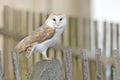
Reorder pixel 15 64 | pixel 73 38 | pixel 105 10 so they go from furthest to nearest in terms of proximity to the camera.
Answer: pixel 105 10, pixel 73 38, pixel 15 64

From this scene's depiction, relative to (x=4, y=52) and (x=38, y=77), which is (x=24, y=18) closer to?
(x=4, y=52)

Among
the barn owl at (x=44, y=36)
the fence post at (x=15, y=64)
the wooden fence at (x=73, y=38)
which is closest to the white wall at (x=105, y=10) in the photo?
the wooden fence at (x=73, y=38)

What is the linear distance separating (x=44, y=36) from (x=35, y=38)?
0.21 ft

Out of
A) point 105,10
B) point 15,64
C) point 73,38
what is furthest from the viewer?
point 105,10

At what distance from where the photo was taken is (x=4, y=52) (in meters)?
A: 6.53

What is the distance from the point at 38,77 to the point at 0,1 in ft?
14.9

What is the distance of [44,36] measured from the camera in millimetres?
3082

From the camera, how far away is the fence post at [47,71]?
3.03 meters

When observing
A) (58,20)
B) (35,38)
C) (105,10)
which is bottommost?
(35,38)

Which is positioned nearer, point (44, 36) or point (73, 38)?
point (44, 36)

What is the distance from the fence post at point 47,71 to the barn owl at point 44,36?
3.6 inches

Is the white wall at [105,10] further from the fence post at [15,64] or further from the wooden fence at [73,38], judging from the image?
the fence post at [15,64]

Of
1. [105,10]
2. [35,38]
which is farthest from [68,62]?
[105,10]

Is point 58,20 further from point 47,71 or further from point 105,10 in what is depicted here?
point 105,10
